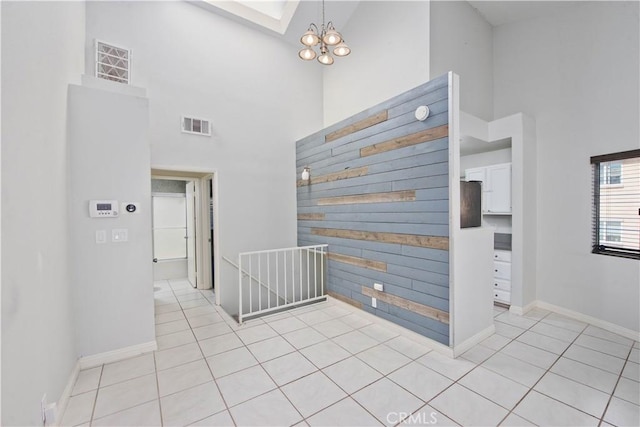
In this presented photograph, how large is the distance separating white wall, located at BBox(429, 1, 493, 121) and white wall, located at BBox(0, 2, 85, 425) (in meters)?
3.84

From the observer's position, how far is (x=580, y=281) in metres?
3.45

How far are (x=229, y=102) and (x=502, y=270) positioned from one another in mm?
5019

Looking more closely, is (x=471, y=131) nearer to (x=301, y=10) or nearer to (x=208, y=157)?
(x=301, y=10)

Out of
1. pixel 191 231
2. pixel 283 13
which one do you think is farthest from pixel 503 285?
pixel 283 13

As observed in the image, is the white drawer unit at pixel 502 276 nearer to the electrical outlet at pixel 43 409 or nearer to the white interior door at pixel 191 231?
the electrical outlet at pixel 43 409

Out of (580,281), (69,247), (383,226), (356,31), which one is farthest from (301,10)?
(580,281)

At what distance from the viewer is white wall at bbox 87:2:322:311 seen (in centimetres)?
375

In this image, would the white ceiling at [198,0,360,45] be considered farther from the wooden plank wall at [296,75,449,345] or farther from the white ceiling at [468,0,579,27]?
the wooden plank wall at [296,75,449,345]

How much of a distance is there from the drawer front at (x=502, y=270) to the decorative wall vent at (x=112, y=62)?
565 cm

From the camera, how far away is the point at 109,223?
252 centimetres

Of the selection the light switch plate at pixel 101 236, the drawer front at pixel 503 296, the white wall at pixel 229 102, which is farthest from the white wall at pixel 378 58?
the light switch plate at pixel 101 236

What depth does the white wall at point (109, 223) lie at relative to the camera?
7.90ft

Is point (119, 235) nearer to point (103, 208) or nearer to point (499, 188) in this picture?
point (103, 208)

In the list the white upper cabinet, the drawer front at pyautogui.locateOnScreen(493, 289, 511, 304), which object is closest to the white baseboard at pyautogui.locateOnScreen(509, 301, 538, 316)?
the drawer front at pyautogui.locateOnScreen(493, 289, 511, 304)
